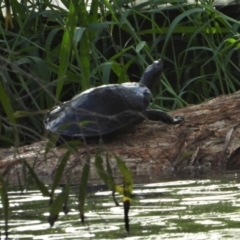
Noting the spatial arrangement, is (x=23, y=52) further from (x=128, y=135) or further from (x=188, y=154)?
(x=188, y=154)

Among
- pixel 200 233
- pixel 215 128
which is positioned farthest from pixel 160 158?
pixel 200 233

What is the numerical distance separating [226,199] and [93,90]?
2.60 m

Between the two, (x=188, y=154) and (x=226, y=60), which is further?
(x=226, y=60)

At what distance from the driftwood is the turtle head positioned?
0.29 meters

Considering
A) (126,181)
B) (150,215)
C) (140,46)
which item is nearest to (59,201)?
(126,181)

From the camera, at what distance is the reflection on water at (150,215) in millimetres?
3068

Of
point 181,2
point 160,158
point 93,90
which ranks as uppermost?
point 181,2

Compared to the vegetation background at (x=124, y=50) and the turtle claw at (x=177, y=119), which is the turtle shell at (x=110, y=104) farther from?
the turtle claw at (x=177, y=119)

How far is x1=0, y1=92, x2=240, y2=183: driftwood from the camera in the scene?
5.79 metres

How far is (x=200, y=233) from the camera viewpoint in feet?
9.91

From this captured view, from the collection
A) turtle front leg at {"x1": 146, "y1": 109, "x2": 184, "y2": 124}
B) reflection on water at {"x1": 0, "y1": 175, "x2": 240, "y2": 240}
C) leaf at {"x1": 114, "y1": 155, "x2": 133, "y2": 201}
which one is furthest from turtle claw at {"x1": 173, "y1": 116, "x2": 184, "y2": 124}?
leaf at {"x1": 114, "y1": 155, "x2": 133, "y2": 201}

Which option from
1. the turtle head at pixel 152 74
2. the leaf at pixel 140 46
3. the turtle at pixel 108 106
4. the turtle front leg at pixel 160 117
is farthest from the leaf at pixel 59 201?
the turtle head at pixel 152 74

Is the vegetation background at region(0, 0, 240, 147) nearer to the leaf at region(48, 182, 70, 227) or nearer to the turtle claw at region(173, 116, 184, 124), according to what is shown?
the turtle claw at region(173, 116, 184, 124)

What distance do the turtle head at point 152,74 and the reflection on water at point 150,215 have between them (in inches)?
96.8
